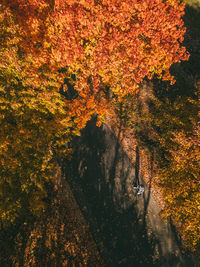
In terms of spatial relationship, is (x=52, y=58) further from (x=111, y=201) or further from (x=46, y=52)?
(x=111, y=201)

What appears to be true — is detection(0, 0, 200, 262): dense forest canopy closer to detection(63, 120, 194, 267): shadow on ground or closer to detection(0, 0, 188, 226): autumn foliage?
detection(0, 0, 188, 226): autumn foliage

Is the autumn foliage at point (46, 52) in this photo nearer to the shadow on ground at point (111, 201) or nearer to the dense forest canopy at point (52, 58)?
the dense forest canopy at point (52, 58)

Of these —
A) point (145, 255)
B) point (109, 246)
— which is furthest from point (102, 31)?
point (145, 255)

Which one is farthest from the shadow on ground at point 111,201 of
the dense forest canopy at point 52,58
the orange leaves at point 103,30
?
the orange leaves at point 103,30

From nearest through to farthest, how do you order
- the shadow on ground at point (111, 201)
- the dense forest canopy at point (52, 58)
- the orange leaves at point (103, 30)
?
the dense forest canopy at point (52, 58) < the orange leaves at point (103, 30) < the shadow on ground at point (111, 201)

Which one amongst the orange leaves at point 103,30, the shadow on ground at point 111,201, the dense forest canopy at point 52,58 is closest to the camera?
the dense forest canopy at point 52,58

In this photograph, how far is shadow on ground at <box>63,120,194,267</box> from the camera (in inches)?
410

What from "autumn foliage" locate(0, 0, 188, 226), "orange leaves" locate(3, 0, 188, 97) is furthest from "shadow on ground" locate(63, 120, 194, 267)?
"orange leaves" locate(3, 0, 188, 97)

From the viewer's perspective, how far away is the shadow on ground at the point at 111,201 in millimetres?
10414

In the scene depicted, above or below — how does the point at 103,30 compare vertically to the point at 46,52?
above

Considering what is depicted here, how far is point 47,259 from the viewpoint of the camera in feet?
26.5

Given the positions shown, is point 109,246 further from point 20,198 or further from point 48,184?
point 20,198

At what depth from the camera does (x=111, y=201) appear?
11734mm

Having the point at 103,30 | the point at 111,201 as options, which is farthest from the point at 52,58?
the point at 111,201
